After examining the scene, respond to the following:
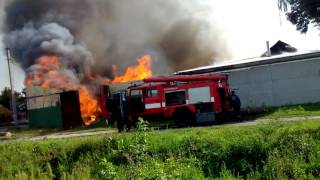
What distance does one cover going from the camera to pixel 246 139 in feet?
56.1

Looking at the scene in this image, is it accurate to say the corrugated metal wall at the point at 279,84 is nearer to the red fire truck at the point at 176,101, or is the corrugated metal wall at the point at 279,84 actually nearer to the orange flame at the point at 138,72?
the red fire truck at the point at 176,101

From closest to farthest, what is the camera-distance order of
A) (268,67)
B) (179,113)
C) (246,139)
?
(246,139)
(179,113)
(268,67)

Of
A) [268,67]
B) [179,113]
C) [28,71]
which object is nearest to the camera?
[179,113]

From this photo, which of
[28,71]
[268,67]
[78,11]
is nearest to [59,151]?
[268,67]

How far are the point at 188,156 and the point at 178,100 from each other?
38.1ft

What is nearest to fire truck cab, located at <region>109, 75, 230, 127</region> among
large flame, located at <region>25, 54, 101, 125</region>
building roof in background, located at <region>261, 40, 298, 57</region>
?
large flame, located at <region>25, 54, 101, 125</region>

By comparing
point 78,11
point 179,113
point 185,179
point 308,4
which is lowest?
point 185,179

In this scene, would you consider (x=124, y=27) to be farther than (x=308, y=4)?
Yes

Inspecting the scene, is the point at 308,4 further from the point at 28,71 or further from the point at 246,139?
the point at 28,71

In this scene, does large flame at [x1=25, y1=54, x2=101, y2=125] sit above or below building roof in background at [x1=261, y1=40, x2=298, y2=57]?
below

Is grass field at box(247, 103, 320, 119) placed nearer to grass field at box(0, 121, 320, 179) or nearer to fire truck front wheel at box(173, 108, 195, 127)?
fire truck front wheel at box(173, 108, 195, 127)

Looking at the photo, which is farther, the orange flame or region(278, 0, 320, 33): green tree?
the orange flame

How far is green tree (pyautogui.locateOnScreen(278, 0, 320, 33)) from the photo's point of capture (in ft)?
108

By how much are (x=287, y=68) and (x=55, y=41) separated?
77.5ft
